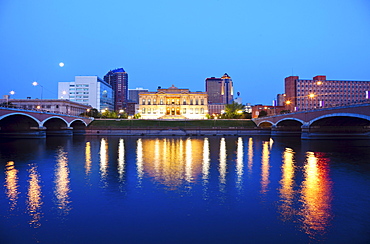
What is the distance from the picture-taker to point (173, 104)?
503 feet

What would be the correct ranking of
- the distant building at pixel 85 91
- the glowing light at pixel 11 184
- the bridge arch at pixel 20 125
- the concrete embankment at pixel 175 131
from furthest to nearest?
1. the distant building at pixel 85 91
2. the concrete embankment at pixel 175 131
3. the bridge arch at pixel 20 125
4. the glowing light at pixel 11 184

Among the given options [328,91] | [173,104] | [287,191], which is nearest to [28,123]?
[287,191]

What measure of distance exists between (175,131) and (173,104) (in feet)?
211

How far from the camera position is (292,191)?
61.5 ft

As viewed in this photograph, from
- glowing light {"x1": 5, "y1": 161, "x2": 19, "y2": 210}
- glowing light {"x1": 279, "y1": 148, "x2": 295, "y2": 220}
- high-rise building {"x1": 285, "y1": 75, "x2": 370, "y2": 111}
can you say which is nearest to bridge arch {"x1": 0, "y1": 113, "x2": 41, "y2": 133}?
glowing light {"x1": 5, "y1": 161, "x2": 19, "y2": 210}

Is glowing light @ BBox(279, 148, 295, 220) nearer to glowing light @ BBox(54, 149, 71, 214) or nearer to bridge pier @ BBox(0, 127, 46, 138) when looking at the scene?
glowing light @ BBox(54, 149, 71, 214)

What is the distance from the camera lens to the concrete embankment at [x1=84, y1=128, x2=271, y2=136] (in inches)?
3483

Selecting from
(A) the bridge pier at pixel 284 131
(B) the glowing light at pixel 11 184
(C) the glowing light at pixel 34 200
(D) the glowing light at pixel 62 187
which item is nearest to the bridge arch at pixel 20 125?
(B) the glowing light at pixel 11 184

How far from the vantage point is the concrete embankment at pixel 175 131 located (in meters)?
88.5

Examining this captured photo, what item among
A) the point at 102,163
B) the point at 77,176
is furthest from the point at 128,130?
the point at 77,176

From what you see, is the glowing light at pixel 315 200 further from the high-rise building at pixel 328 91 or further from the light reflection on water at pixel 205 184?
the high-rise building at pixel 328 91

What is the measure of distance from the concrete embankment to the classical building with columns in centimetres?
5850

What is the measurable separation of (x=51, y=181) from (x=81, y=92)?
167 m

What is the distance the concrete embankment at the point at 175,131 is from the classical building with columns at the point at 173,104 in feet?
192
